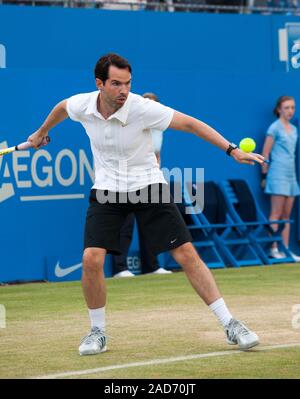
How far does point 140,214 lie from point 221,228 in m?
7.16

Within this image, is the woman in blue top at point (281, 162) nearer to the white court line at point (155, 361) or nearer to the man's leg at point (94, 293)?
the white court line at point (155, 361)

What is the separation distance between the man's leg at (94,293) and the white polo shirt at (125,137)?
523 millimetres

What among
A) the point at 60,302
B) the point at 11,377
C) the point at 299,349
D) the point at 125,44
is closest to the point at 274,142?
the point at 125,44

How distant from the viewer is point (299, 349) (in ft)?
27.1

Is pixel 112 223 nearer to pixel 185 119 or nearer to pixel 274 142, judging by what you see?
pixel 185 119

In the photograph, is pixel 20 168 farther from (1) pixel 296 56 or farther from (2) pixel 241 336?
(2) pixel 241 336

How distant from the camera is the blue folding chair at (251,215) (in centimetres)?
Answer: 1545

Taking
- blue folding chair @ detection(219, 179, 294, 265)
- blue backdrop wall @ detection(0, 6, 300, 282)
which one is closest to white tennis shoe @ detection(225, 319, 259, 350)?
blue backdrop wall @ detection(0, 6, 300, 282)

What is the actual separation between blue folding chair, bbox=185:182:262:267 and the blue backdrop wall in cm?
33

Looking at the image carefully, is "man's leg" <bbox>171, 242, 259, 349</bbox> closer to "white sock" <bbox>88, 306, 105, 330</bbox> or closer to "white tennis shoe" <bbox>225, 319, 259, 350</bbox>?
"white tennis shoe" <bbox>225, 319, 259, 350</bbox>

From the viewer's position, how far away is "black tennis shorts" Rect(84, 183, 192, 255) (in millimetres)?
8280

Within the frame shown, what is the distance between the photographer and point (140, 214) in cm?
842

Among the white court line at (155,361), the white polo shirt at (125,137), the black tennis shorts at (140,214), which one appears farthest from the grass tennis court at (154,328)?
the white polo shirt at (125,137)

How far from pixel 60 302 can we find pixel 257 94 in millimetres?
5685
